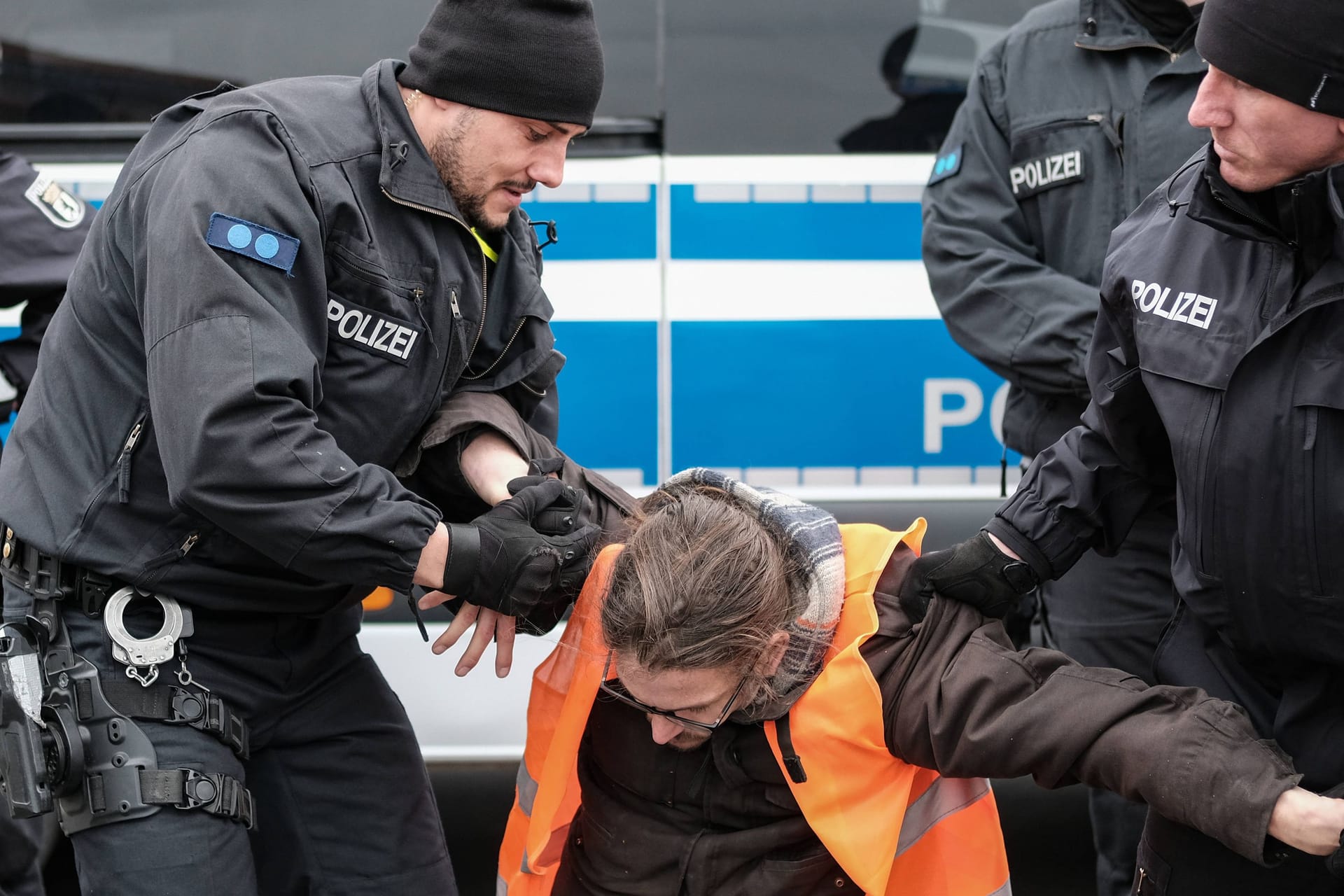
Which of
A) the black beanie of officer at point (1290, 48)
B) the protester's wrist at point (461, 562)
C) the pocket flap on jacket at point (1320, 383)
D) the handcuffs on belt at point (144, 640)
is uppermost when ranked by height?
the black beanie of officer at point (1290, 48)

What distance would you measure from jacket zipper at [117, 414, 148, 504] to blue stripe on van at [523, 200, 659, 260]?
1325 millimetres

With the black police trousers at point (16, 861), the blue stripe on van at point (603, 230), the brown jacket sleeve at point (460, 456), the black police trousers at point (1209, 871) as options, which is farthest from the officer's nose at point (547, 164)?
the black police trousers at point (16, 861)

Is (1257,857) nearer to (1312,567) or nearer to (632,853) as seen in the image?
(1312,567)

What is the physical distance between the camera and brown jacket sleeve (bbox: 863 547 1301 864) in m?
1.70

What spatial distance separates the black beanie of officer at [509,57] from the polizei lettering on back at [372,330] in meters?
0.33

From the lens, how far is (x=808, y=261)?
3.13 meters

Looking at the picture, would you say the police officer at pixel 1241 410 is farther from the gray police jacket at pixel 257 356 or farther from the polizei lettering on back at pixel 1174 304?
the gray police jacket at pixel 257 356

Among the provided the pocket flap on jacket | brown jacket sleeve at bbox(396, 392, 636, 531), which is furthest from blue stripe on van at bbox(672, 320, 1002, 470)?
the pocket flap on jacket

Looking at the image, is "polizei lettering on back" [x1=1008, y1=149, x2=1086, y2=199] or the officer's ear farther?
Result: "polizei lettering on back" [x1=1008, y1=149, x2=1086, y2=199]

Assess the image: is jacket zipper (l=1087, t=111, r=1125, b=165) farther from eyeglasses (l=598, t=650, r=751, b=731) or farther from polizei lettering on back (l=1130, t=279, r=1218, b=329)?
eyeglasses (l=598, t=650, r=751, b=731)

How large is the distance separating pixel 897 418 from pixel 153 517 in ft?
5.62

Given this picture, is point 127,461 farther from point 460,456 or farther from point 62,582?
point 460,456

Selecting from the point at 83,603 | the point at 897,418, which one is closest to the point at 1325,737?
the point at 897,418

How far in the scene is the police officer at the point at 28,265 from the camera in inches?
106
